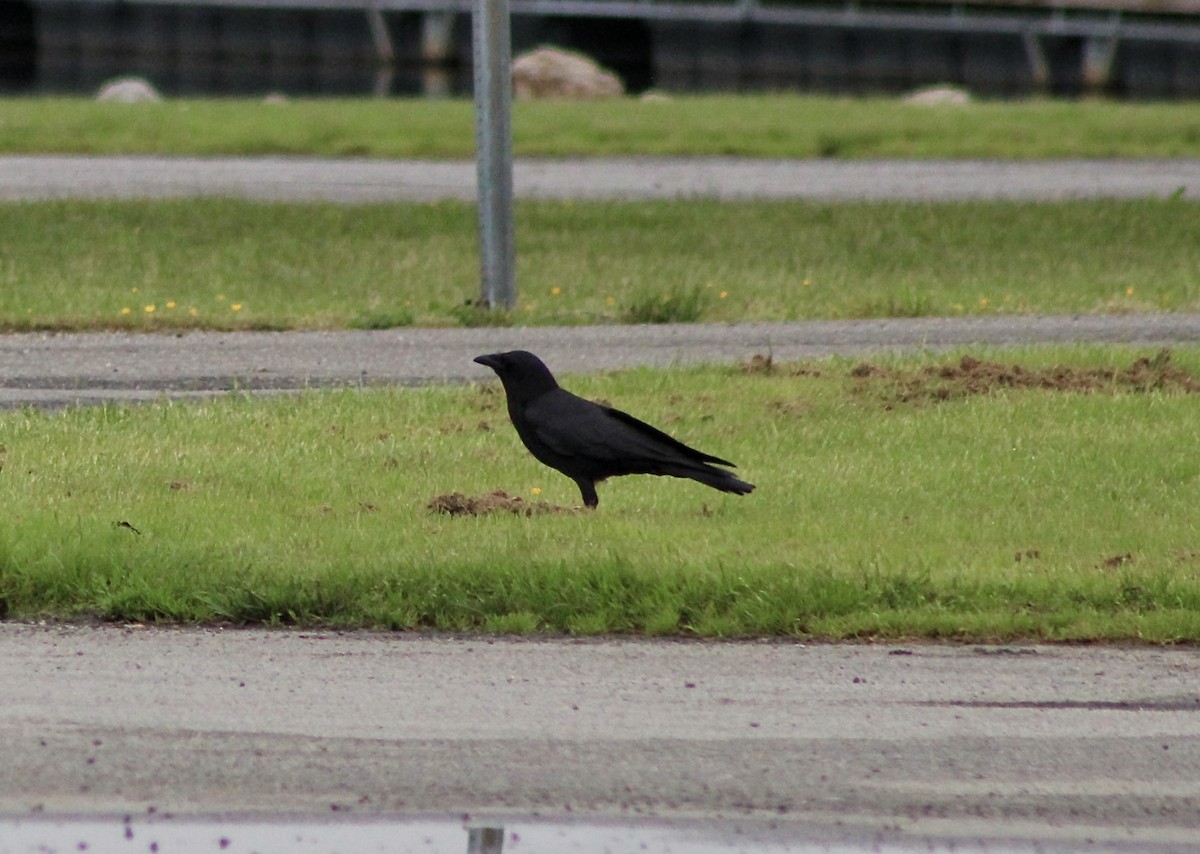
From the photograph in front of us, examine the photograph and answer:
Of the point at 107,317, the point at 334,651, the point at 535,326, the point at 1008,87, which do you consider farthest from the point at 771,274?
the point at 1008,87

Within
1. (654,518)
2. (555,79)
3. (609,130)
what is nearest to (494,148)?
(654,518)

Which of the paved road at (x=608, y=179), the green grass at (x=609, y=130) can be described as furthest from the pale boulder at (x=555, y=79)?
the paved road at (x=608, y=179)

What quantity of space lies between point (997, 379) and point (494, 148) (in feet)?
15.2

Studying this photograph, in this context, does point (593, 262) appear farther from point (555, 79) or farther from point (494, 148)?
point (555, 79)

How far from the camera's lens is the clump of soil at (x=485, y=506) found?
807 centimetres

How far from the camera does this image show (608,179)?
23.3 meters

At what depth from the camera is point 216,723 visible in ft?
18.3

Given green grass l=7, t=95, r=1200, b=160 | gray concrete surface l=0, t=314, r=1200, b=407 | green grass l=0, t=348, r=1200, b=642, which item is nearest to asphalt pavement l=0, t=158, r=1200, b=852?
green grass l=0, t=348, r=1200, b=642

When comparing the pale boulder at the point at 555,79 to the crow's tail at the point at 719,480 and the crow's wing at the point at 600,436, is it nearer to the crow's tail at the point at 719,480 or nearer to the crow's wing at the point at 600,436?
the crow's wing at the point at 600,436

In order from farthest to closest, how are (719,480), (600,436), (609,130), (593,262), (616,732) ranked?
Result: (609,130)
(593,262)
(600,436)
(719,480)
(616,732)

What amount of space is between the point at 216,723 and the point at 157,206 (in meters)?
14.4

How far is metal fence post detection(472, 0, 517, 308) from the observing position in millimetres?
14094

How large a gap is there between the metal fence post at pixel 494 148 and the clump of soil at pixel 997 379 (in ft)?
12.2

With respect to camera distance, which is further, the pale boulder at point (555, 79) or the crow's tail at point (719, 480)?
the pale boulder at point (555, 79)
